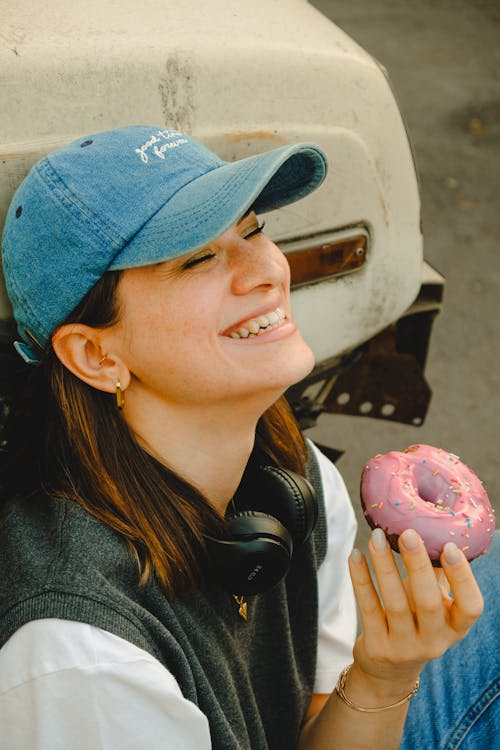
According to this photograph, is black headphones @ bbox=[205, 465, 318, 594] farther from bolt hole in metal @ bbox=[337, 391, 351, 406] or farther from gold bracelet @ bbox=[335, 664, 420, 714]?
bolt hole in metal @ bbox=[337, 391, 351, 406]

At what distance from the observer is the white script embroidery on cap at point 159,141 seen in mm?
1450

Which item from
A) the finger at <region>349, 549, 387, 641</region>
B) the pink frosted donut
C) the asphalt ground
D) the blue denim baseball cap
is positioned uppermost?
the blue denim baseball cap

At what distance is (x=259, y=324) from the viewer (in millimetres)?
1495

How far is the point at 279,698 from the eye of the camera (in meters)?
1.83

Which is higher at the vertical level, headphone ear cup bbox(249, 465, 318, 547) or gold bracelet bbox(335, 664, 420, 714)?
headphone ear cup bbox(249, 465, 318, 547)

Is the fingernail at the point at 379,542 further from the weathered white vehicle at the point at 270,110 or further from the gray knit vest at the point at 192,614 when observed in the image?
the weathered white vehicle at the point at 270,110

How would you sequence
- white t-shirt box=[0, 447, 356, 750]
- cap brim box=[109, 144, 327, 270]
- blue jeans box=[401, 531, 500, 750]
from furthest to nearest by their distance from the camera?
1. blue jeans box=[401, 531, 500, 750]
2. cap brim box=[109, 144, 327, 270]
3. white t-shirt box=[0, 447, 356, 750]

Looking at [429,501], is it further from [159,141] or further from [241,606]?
[159,141]

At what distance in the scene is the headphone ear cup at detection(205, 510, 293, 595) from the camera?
59.4 inches

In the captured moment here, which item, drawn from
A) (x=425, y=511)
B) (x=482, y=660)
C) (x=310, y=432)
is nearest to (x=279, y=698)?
(x=482, y=660)

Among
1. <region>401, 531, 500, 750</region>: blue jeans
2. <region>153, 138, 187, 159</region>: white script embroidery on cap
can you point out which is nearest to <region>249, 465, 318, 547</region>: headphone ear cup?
<region>401, 531, 500, 750</region>: blue jeans

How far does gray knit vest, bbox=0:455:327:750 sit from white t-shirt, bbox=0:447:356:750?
1.1 inches

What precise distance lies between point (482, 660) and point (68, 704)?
2.99ft

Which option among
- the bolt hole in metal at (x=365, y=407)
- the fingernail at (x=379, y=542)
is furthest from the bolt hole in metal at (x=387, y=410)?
the fingernail at (x=379, y=542)
